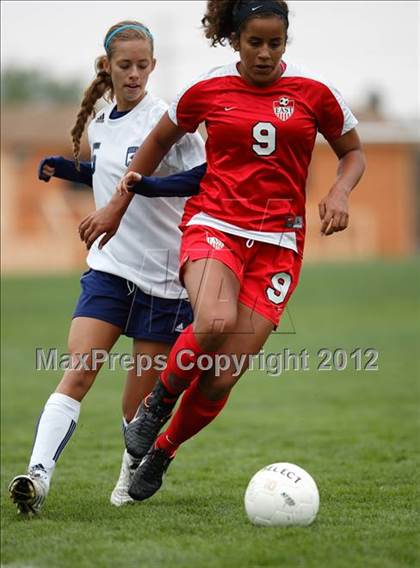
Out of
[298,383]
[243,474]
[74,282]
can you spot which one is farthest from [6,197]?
[243,474]

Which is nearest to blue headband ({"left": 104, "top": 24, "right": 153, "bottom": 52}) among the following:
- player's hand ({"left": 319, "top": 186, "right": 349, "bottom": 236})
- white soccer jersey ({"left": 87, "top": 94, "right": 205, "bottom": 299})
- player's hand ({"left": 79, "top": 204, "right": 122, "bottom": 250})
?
white soccer jersey ({"left": 87, "top": 94, "right": 205, "bottom": 299})

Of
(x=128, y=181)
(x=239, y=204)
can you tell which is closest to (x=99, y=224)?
(x=128, y=181)

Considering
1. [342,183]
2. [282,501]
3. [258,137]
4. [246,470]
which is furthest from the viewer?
[246,470]

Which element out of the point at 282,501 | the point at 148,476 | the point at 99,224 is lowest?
the point at 148,476

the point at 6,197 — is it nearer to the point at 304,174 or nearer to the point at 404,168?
the point at 404,168

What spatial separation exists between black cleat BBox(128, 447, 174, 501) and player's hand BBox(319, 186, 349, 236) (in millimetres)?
1375

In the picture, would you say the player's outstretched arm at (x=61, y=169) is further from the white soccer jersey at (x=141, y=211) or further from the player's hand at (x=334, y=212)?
the player's hand at (x=334, y=212)

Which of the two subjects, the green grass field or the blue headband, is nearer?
the green grass field

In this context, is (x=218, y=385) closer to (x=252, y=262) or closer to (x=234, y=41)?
(x=252, y=262)

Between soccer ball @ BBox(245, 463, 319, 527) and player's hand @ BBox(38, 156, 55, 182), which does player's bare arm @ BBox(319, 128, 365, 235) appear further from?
player's hand @ BBox(38, 156, 55, 182)

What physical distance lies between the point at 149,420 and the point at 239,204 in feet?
3.72

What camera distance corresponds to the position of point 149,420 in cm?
543

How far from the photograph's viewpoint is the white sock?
17.6 feet

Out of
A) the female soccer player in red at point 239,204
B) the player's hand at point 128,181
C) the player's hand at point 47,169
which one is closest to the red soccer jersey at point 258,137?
the female soccer player in red at point 239,204
